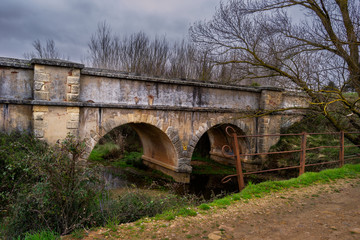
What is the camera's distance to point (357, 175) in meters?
6.13

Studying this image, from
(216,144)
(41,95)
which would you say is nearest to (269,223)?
(41,95)

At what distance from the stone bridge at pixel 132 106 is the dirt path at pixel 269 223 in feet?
10.8

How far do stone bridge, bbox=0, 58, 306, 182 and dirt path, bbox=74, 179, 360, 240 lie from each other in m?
3.29

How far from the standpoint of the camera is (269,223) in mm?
3592

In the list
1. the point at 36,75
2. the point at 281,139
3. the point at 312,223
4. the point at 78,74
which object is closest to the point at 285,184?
the point at 312,223

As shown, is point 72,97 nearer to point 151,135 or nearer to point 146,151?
point 151,135

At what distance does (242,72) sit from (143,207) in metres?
6.84

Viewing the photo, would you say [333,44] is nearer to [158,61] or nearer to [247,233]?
[247,233]

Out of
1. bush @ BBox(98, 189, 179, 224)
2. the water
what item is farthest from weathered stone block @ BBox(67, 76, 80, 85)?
bush @ BBox(98, 189, 179, 224)

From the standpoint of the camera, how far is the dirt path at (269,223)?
320 centimetres

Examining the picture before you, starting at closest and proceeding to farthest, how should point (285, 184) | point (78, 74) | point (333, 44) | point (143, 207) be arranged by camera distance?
point (143, 207), point (285, 184), point (78, 74), point (333, 44)

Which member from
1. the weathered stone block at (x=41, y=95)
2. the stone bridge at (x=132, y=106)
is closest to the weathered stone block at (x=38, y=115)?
the stone bridge at (x=132, y=106)

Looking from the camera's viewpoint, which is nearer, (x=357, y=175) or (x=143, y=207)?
(x=143, y=207)

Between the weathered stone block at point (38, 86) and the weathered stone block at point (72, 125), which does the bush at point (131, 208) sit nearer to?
the weathered stone block at point (72, 125)
